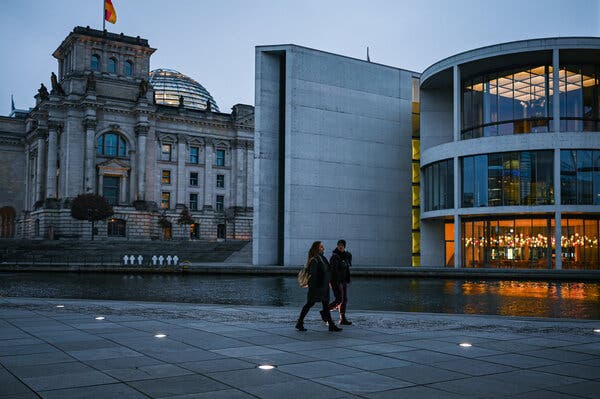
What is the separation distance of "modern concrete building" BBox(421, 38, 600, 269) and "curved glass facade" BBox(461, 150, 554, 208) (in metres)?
0.07

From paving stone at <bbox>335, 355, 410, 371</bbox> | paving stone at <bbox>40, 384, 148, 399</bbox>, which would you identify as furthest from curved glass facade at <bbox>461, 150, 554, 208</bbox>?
paving stone at <bbox>40, 384, 148, 399</bbox>

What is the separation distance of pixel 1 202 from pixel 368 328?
101823 millimetres

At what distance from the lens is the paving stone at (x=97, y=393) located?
723 centimetres

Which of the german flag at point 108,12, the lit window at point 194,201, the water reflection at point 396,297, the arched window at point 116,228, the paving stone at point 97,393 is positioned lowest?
the water reflection at point 396,297

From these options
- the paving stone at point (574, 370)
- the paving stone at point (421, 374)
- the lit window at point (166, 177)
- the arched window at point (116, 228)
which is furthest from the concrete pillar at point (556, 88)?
the lit window at point (166, 177)

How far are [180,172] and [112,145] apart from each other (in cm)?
1121

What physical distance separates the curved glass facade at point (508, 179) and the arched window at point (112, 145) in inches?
2292

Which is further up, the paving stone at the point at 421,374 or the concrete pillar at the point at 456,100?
the concrete pillar at the point at 456,100

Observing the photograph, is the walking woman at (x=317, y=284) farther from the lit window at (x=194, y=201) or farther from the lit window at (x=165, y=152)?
the lit window at (x=194, y=201)

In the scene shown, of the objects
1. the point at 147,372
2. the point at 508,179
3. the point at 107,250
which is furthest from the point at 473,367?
the point at 107,250

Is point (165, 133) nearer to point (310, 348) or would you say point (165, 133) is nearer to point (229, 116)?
point (229, 116)

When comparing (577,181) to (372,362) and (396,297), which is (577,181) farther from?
(372,362)

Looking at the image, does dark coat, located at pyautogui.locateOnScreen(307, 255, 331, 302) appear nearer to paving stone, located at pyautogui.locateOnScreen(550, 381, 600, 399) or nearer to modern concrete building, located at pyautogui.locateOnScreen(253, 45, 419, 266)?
paving stone, located at pyautogui.locateOnScreen(550, 381, 600, 399)

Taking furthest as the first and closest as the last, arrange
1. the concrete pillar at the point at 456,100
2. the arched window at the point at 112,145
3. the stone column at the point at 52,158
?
1. the arched window at the point at 112,145
2. the stone column at the point at 52,158
3. the concrete pillar at the point at 456,100
